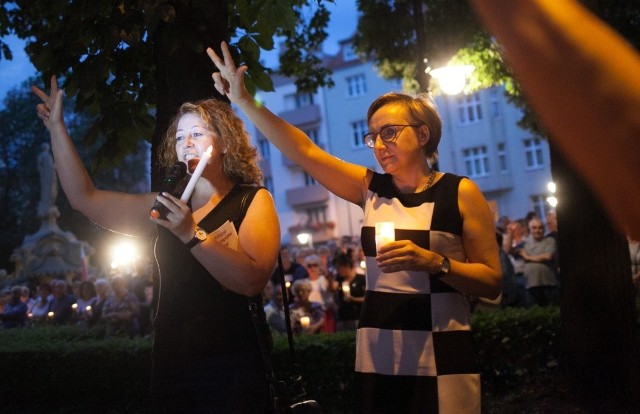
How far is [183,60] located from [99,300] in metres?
10.5

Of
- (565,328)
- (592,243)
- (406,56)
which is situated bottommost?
(565,328)

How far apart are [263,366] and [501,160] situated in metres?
44.4

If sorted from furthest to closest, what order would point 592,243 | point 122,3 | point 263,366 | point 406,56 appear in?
point 406,56, point 592,243, point 122,3, point 263,366

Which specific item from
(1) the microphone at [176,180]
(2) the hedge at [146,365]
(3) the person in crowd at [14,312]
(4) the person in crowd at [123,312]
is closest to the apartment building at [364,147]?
(3) the person in crowd at [14,312]

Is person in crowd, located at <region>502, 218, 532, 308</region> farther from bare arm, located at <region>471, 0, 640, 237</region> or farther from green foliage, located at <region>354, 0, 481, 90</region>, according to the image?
bare arm, located at <region>471, 0, 640, 237</region>

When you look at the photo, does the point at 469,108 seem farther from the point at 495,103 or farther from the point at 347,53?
the point at 347,53

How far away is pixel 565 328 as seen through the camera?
6.33 meters

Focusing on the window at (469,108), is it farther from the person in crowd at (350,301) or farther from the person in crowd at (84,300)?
the person in crowd at (350,301)

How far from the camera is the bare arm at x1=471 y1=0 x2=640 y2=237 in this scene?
25.7 inches

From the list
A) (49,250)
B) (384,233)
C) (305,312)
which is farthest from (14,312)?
(384,233)

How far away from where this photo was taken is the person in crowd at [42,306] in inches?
613

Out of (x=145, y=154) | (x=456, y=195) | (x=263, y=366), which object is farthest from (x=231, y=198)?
(x=145, y=154)

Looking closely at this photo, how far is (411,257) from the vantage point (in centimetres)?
285

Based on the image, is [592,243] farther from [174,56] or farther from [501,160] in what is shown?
[501,160]
